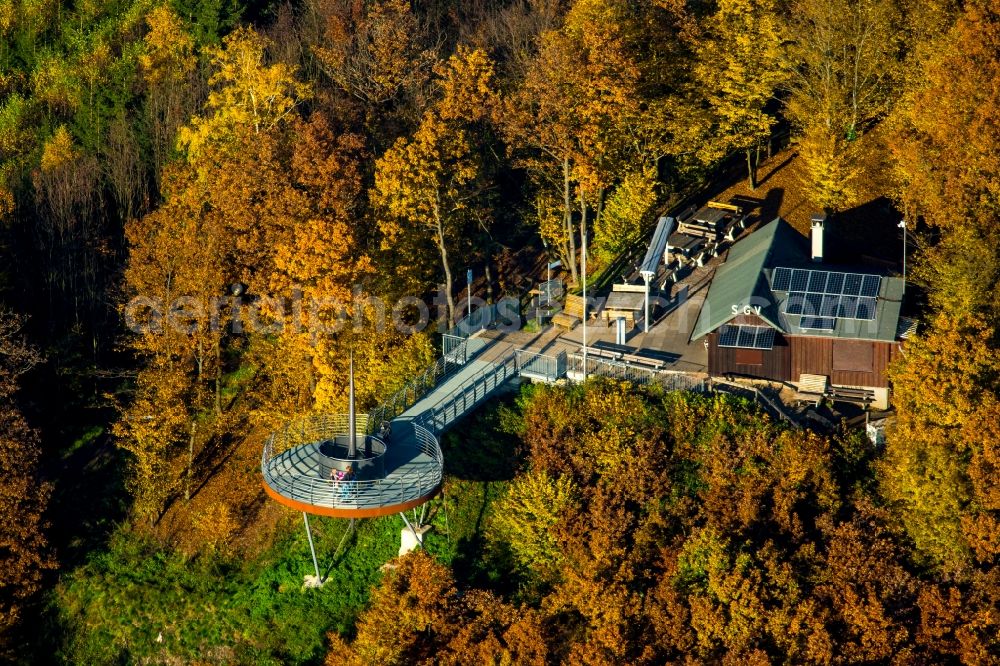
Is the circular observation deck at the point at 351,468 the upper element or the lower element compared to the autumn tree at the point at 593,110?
lower

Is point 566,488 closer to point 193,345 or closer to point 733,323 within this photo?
point 733,323

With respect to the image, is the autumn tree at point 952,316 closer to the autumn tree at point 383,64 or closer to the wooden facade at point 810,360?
the wooden facade at point 810,360

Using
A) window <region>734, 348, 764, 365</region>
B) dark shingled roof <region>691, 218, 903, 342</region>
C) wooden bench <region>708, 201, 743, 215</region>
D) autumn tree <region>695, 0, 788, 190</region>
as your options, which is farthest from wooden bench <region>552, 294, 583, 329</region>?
autumn tree <region>695, 0, 788, 190</region>

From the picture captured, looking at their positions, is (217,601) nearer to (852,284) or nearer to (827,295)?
(827,295)

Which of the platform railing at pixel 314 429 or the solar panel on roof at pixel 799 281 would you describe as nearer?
the platform railing at pixel 314 429

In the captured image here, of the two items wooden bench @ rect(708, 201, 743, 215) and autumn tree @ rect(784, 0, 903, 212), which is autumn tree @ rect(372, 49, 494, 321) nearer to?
wooden bench @ rect(708, 201, 743, 215)

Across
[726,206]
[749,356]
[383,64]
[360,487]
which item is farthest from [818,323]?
[383,64]

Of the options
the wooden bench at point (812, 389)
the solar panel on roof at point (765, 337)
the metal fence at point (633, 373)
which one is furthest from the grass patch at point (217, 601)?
the wooden bench at point (812, 389)
